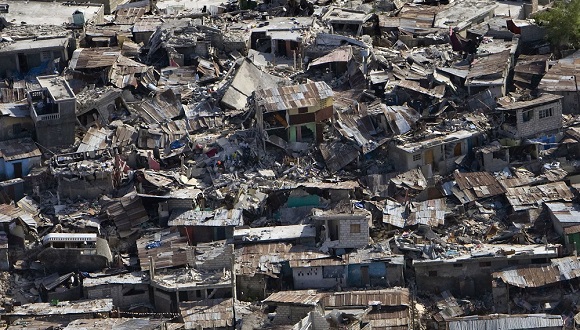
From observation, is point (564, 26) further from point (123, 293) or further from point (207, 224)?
point (123, 293)

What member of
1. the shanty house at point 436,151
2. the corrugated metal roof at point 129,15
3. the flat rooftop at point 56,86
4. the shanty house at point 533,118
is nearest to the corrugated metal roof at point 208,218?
the shanty house at point 436,151

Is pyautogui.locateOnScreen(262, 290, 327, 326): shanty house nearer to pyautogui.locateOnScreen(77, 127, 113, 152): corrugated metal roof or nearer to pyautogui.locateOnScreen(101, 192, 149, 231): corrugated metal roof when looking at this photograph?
pyautogui.locateOnScreen(101, 192, 149, 231): corrugated metal roof

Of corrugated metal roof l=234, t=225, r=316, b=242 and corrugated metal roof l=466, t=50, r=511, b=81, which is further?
corrugated metal roof l=466, t=50, r=511, b=81

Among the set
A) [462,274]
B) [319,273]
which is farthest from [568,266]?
[319,273]

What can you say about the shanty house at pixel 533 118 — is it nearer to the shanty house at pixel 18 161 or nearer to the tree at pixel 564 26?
the tree at pixel 564 26

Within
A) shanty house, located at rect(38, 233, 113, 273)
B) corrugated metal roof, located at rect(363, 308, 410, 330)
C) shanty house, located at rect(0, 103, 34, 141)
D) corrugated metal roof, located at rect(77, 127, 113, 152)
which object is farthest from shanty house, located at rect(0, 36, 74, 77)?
corrugated metal roof, located at rect(363, 308, 410, 330)

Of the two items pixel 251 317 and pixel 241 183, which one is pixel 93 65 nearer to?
pixel 241 183
